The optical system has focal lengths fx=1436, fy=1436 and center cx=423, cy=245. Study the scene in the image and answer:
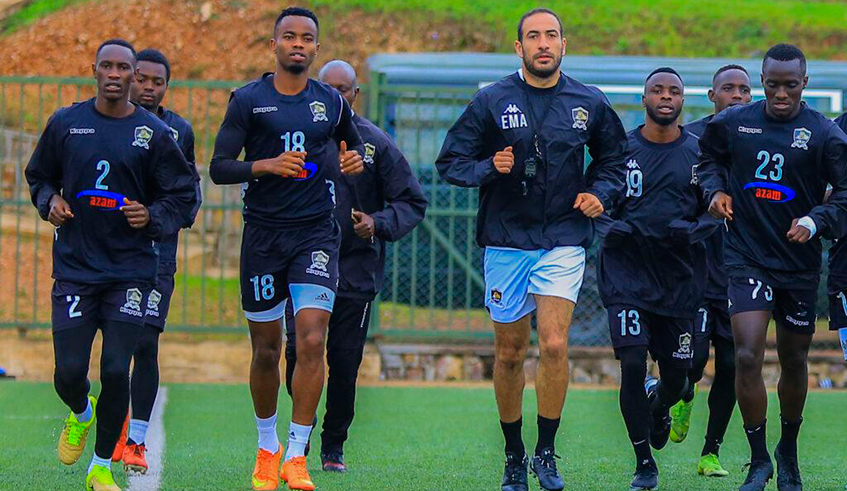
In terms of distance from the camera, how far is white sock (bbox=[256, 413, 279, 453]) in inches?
297

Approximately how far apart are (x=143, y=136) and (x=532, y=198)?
2.06m

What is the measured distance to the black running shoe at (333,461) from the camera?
8.72 metres

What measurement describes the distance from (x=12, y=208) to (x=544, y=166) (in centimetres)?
1250

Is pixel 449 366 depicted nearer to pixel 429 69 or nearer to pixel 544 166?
pixel 429 69

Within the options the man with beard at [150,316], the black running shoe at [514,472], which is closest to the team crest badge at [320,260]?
the man with beard at [150,316]

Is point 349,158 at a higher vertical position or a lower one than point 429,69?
lower

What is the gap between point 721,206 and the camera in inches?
300

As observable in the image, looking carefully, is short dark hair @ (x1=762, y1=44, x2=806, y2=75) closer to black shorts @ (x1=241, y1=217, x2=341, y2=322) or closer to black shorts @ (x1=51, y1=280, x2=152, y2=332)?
black shorts @ (x1=241, y1=217, x2=341, y2=322)

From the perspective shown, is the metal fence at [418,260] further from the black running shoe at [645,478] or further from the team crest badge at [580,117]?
the black running shoe at [645,478]

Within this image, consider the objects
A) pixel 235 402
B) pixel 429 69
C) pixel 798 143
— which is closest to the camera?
pixel 798 143

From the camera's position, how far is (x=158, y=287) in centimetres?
865

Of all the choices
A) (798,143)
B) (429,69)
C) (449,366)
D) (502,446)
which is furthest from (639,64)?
(798,143)

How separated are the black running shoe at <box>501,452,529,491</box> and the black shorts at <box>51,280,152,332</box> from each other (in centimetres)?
205

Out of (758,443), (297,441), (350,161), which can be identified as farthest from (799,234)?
(297,441)
